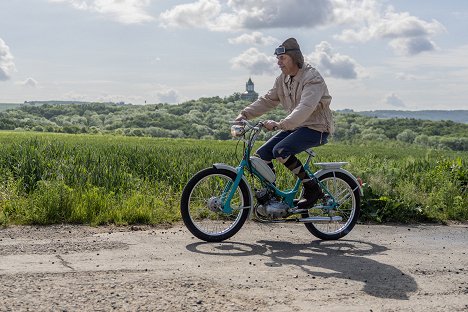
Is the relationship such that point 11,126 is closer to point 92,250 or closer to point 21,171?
point 21,171

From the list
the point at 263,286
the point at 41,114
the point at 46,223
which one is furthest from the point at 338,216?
the point at 41,114

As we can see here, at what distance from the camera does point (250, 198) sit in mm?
7207

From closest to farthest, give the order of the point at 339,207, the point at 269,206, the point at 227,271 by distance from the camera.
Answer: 1. the point at 227,271
2. the point at 269,206
3. the point at 339,207

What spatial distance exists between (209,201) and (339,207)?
1.84m

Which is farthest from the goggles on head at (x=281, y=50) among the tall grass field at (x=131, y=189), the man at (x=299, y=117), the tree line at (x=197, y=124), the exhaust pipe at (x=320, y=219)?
the tree line at (x=197, y=124)

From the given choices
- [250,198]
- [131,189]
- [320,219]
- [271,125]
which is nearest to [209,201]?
[250,198]

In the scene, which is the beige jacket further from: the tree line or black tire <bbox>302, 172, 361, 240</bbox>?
the tree line

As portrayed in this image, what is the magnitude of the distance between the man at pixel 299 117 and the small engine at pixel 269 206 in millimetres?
282

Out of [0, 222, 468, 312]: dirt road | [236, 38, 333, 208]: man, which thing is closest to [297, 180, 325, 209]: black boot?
[236, 38, 333, 208]: man

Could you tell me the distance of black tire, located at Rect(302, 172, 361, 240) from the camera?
7688 millimetres

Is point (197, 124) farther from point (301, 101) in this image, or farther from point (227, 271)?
point (227, 271)

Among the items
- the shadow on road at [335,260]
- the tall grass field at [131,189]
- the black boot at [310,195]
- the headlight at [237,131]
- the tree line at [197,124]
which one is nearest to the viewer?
the shadow on road at [335,260]

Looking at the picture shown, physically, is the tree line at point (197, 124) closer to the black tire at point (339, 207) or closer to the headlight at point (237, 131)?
the black tire at point (339, 207)

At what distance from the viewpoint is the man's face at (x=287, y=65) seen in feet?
23.4
